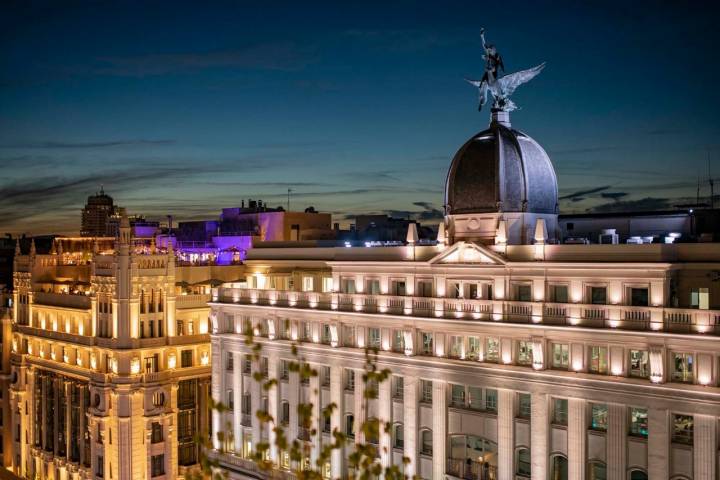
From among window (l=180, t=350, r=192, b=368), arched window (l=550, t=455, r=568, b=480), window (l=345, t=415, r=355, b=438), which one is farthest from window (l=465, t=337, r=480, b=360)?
window (l=180, t=350, r=192, b=368)

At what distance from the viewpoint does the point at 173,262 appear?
95.1 m

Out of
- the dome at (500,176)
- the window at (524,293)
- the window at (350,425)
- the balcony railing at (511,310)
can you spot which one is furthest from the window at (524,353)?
the window at (350,425)

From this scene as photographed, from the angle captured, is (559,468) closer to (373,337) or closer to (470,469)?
(470,469)

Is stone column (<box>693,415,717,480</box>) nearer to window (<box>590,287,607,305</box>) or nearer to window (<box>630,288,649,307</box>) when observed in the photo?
window (<box>630,288,649,307</box>)

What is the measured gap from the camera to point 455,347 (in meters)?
63.1

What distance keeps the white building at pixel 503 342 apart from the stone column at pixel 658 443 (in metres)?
0.09

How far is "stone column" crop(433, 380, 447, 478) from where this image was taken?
204ft

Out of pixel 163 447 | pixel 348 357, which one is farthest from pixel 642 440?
pixel 163 447

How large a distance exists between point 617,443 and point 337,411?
25.3m

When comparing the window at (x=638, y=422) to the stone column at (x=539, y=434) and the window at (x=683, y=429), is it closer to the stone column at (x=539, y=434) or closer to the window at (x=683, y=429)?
the window at (x=683, y=429)

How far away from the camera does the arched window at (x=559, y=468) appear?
55.8 meters

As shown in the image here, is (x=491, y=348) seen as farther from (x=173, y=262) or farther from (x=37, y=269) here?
(x=37, y=269)

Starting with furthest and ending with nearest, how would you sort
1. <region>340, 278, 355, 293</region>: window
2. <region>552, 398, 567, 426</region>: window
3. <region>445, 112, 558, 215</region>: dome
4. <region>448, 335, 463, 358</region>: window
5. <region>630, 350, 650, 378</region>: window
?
<region>340, 278, 355, 293</region>: window
<region>445, 112, 558, 215</region>: dome
<region>448, 335, 463, 358</region>: window
<region>552, 398, 567, 426</region>: window
<region>630, 350, 650, 378</region>: window

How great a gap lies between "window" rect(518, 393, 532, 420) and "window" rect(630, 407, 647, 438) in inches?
294
